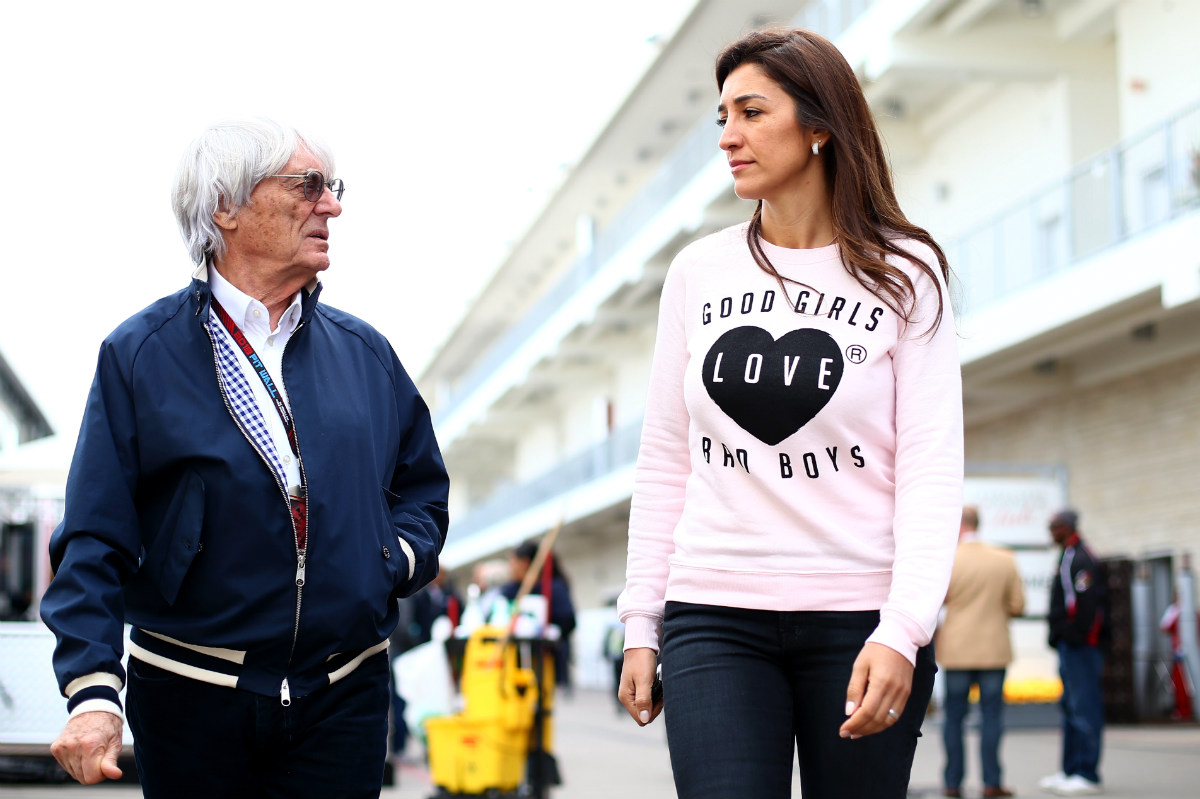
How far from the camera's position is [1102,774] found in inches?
447

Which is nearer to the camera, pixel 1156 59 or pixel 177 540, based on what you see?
pixel 177 540

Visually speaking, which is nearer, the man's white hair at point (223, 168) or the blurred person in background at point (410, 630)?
the man's white hair at point (223, 168)

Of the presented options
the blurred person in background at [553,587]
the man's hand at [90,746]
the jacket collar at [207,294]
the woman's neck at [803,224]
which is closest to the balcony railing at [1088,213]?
the blurred person in background at [553,587]

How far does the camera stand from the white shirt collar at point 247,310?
3145 millimetres

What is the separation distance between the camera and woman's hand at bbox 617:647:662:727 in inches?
117

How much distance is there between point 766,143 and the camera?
2994 millimetres

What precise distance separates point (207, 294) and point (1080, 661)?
8916 mm

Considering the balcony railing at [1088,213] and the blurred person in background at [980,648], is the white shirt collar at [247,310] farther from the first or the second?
the balcony railing at [1088,213]

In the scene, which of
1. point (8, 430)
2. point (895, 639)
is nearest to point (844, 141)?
point (895, 639)

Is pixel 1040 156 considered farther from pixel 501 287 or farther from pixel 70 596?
pixel 501 287

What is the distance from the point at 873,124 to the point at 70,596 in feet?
6.08

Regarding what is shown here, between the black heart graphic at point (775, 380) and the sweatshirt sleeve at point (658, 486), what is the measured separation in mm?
194

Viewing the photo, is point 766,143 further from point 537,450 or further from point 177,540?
point 537,450

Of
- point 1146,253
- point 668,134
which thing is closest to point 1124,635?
point 1146,253
